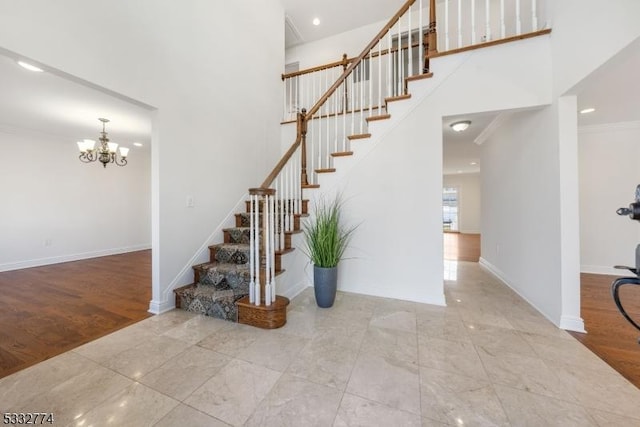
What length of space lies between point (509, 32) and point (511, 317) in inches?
158

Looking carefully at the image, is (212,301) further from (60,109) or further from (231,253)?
(60,109)

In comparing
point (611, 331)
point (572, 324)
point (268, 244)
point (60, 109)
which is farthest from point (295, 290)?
point (60, 109)

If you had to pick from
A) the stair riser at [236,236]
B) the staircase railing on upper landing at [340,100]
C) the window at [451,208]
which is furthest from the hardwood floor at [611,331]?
the window at [451,208]

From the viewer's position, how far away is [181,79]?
2561mm

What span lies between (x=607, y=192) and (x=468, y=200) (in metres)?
6.32

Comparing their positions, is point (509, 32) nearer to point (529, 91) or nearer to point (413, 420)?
point (529, 91)

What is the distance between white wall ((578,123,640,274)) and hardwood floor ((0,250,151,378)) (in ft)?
19.9

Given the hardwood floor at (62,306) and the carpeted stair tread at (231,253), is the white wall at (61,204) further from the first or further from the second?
the carpeted stair tread at (231,253)

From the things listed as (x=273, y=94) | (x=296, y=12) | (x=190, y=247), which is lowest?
(x=190, y=247)

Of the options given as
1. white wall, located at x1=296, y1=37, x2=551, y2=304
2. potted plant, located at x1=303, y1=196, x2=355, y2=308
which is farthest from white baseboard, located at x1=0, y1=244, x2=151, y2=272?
white wall, located at x1=296, y1=37, x2=551, y2=304

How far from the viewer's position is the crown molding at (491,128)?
313 cm

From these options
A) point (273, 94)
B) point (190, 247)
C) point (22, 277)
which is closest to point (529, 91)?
point (273, 94)

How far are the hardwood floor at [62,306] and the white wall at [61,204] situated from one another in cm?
60

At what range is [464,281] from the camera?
3389mm
